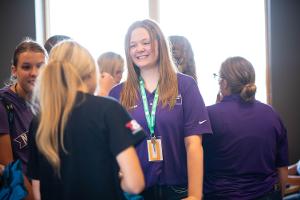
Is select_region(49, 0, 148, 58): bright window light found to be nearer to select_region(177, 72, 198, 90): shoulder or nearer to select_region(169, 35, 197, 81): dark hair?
select_region(169, 35, 197, 81): dark hair

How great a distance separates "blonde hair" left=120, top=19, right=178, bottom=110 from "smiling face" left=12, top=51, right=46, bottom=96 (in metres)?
0.50

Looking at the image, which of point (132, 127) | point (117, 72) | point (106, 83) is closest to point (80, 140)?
point (132, 127)

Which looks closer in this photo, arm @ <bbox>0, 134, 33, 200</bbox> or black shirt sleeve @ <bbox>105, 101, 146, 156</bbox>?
black shirt sleeve @ <bbox>105, 101, 146, 156</bbox>

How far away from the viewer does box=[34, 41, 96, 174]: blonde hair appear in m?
1.25

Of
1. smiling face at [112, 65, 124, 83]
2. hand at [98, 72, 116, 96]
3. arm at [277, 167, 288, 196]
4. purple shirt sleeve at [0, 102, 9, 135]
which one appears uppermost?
smiling face at [112, 65, 124, 83]

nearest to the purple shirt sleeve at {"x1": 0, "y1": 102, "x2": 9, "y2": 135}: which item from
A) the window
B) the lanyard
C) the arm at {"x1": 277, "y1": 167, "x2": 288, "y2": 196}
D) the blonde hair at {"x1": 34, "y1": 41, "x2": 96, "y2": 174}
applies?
the blonde hair at {"x1": 34, "y1": 41, "x2": 96, "y2": 174}

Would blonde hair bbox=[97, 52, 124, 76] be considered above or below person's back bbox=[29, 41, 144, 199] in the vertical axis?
above

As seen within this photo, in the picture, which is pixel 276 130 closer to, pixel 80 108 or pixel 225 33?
pixel 80 108

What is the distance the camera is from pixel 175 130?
172 cm

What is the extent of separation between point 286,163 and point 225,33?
2.22 meters

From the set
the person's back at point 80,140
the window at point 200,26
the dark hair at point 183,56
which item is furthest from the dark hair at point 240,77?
the window at point 200,26

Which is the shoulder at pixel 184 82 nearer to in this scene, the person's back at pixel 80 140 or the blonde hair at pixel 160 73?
the blonde hair at pixel 160 73

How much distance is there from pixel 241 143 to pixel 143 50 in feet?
2.40

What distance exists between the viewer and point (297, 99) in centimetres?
386
